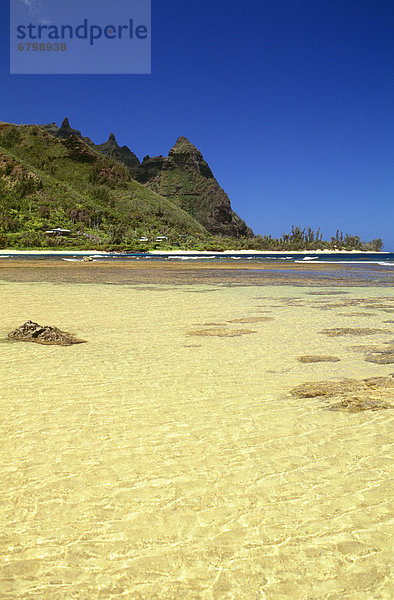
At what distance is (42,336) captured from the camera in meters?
10.7

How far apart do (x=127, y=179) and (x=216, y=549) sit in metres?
205

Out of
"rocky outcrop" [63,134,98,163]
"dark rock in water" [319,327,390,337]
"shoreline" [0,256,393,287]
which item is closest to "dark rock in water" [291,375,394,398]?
"dark rock in water" [319,327,390,337]

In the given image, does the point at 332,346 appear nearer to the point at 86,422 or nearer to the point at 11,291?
the point at 86,422

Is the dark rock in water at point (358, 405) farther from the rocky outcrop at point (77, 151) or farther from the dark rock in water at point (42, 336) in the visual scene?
the rocky outcrop at point (77, 151)

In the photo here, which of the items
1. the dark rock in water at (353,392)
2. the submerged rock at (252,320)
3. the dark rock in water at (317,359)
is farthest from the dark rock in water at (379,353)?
the submerged rock at (252,320)

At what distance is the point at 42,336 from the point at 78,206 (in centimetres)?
15246

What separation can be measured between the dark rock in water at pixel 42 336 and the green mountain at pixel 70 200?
10267 cm

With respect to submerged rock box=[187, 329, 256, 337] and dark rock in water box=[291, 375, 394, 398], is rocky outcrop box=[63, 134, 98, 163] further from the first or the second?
dark rock in water box=[291, 375, 394, 398]

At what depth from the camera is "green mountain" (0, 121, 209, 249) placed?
128 metres

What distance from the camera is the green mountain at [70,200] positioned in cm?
12812

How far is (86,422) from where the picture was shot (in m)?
5.66

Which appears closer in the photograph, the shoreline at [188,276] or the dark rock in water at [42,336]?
the dark rock in water at [42,336]

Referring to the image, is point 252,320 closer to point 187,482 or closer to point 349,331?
point 349,331

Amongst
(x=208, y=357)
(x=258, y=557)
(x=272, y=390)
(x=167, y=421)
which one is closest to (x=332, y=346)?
(x=208, y=357)
